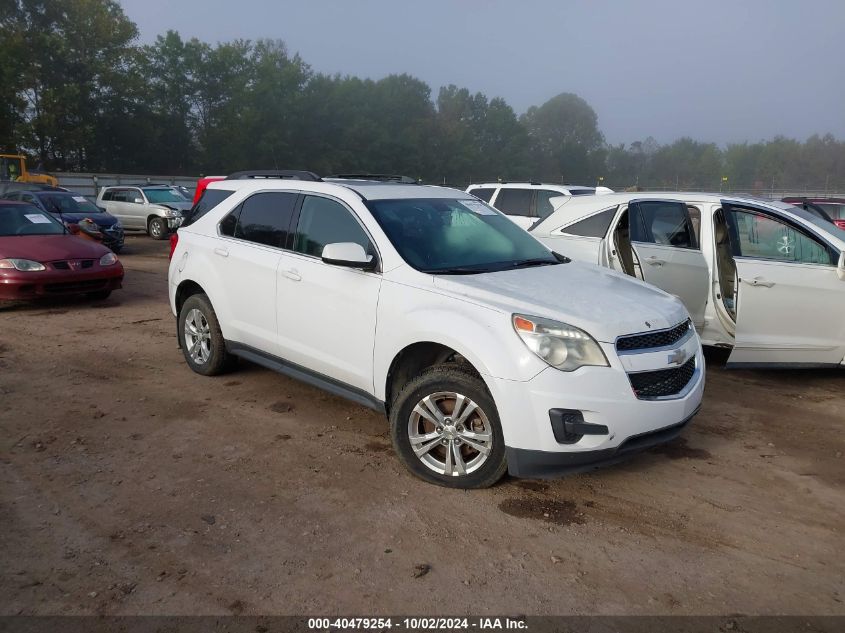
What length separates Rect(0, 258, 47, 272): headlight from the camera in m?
8.82

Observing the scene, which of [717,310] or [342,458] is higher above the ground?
[717,310]

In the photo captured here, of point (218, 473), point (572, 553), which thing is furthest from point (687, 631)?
point (218, 473)

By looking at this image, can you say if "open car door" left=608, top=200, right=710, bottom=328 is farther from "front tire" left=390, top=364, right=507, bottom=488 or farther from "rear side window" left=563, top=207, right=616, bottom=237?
"front tire" left=390, top=364, right=507, bottom=488

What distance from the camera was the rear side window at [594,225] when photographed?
294 inches

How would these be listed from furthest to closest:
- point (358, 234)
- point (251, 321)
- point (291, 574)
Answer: point (251, 321) → point (358, 234) → point (291, 574)

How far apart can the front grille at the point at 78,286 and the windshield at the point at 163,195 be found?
13.2m

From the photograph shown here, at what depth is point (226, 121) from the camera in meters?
56.3

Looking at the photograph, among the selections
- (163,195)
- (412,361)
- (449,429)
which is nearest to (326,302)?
(412,361)

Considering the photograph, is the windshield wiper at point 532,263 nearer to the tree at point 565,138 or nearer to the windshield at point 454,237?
the windshield at point 454,237

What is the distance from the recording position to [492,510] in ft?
12.8

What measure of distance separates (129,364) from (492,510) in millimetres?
4350

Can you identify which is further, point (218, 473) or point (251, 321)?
point (251, 321)

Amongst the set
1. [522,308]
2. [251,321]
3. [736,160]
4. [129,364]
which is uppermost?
[736,160]

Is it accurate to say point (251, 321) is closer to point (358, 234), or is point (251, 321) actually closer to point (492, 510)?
point (358, 234)
